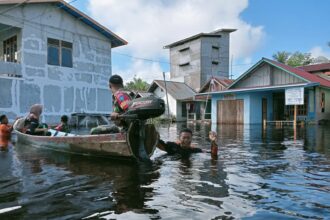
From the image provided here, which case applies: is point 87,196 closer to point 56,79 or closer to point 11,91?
point 11,91

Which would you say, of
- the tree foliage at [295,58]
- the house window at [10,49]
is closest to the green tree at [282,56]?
the tree foliage at [295,58]


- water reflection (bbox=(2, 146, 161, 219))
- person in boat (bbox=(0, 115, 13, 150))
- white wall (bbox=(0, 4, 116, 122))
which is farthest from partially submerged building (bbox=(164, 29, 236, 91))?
water reflection (bbox=(2, 146, 161, 219))

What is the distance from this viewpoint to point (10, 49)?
2055cm

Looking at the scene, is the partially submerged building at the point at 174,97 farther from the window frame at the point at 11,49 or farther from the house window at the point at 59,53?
the window frame at the point at 11,49

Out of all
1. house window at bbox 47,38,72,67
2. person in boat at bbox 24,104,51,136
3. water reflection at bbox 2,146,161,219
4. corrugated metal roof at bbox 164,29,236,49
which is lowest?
water reflection at bbox 2,146,161,219

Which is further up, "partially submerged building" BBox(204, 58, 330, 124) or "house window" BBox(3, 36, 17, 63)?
"house window" BBox(3, 36, 17, 63)

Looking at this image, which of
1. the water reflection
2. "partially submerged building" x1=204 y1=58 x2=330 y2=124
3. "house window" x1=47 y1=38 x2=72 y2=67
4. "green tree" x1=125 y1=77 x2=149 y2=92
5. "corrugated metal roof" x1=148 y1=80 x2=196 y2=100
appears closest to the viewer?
the water reflection

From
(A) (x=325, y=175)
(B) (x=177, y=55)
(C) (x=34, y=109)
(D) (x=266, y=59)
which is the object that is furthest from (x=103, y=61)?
(B) (x=177, y=55)

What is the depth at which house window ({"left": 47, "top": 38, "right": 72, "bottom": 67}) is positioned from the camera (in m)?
20.1

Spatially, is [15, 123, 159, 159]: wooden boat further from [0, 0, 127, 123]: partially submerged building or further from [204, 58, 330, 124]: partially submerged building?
[204, 58, 330, 124]: partially submerged building

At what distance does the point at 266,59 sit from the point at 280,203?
20808 millimetres

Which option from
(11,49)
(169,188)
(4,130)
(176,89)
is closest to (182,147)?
(169,188)

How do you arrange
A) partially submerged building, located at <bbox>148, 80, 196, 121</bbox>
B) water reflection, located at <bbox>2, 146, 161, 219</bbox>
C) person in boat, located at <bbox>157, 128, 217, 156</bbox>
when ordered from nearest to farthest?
water reflection, located at <bbox>2, 146, 161, 219</bbox>, person in boat, located at <bbox>157, 128, 217, 156</bbox>, partially submerged building, located at <bbox>148, 80, 196, 121</bbox>

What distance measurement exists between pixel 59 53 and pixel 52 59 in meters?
0.63
